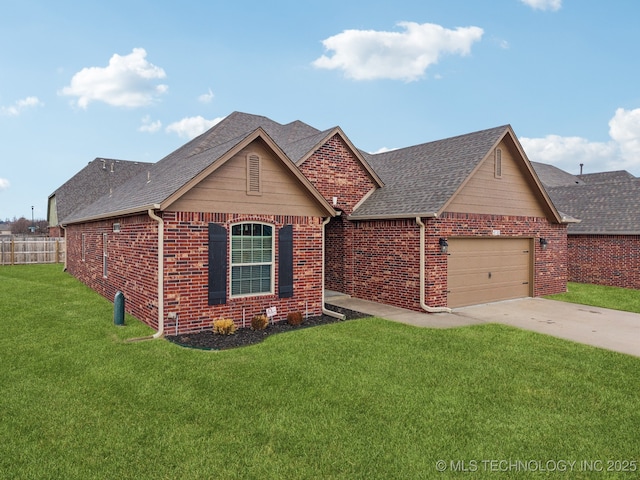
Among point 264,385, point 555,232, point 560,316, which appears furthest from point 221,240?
point 555,232

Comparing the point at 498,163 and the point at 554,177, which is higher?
the point at 554,177

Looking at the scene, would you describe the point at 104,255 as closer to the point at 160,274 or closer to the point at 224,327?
the point at 160,274

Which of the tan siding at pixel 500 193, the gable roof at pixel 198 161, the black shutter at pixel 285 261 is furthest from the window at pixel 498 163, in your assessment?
the black shutter at pixel 285 261

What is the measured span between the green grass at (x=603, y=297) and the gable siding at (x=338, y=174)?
8.12 m

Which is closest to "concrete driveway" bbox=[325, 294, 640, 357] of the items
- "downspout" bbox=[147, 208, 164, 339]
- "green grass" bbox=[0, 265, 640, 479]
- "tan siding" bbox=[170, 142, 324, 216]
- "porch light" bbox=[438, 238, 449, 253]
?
"green grass" bbox=[0, 265, 640, 479]

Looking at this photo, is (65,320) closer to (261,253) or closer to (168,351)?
(168,351)

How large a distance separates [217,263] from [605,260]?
58.1 feet

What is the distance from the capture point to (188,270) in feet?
30.2

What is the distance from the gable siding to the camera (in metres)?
14.3

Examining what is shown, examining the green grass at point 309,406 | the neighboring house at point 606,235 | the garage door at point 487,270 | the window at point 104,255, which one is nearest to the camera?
the green grass at point 309,406

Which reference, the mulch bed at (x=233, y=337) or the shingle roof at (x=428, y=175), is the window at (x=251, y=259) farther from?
the shingle roof at (x=428, y=175)

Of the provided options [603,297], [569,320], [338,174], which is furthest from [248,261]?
[603,297]

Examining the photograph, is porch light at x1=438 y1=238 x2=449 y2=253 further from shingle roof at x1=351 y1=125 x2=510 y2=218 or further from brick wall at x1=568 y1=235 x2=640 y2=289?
brick wall at x1=568 y1=235 x2=640 y2=289

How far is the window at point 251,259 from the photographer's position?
990cm
